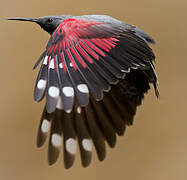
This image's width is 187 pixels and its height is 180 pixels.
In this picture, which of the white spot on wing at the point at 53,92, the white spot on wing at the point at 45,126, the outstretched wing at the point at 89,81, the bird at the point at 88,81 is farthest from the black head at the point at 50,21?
the white spot on wing at the point at 53,92

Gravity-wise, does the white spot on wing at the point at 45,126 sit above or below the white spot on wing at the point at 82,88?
below

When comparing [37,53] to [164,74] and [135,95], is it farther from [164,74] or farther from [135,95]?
[135,95]

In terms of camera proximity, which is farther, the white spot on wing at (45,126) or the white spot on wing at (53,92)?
the white spot on wing at (45,126)

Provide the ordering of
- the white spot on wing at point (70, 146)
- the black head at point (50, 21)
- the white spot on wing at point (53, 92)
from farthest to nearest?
the black head at point (50, 21) → the white spot on wing at point (70, 146) → the white spot on wing at point (53, 92)

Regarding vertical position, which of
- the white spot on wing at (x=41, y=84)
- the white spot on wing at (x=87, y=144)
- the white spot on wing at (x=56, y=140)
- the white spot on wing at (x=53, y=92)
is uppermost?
the white spot on wing at (x=41, y=84)

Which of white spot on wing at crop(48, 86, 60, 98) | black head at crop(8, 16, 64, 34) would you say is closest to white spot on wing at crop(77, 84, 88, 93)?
white spot on wing at crop(48, 86, 60, 98)

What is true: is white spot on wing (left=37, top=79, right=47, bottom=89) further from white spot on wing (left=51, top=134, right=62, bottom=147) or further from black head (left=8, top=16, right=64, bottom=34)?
black head (left=8, top=16, right=64, bottom=34)

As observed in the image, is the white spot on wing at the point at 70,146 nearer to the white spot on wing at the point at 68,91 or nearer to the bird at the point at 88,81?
the bird at the point at 88,81

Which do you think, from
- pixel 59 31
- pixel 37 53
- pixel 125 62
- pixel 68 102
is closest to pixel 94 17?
pixel 59 31

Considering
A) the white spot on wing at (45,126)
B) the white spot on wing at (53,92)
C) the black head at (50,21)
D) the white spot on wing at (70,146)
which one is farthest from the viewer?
the black head at (50,21)
